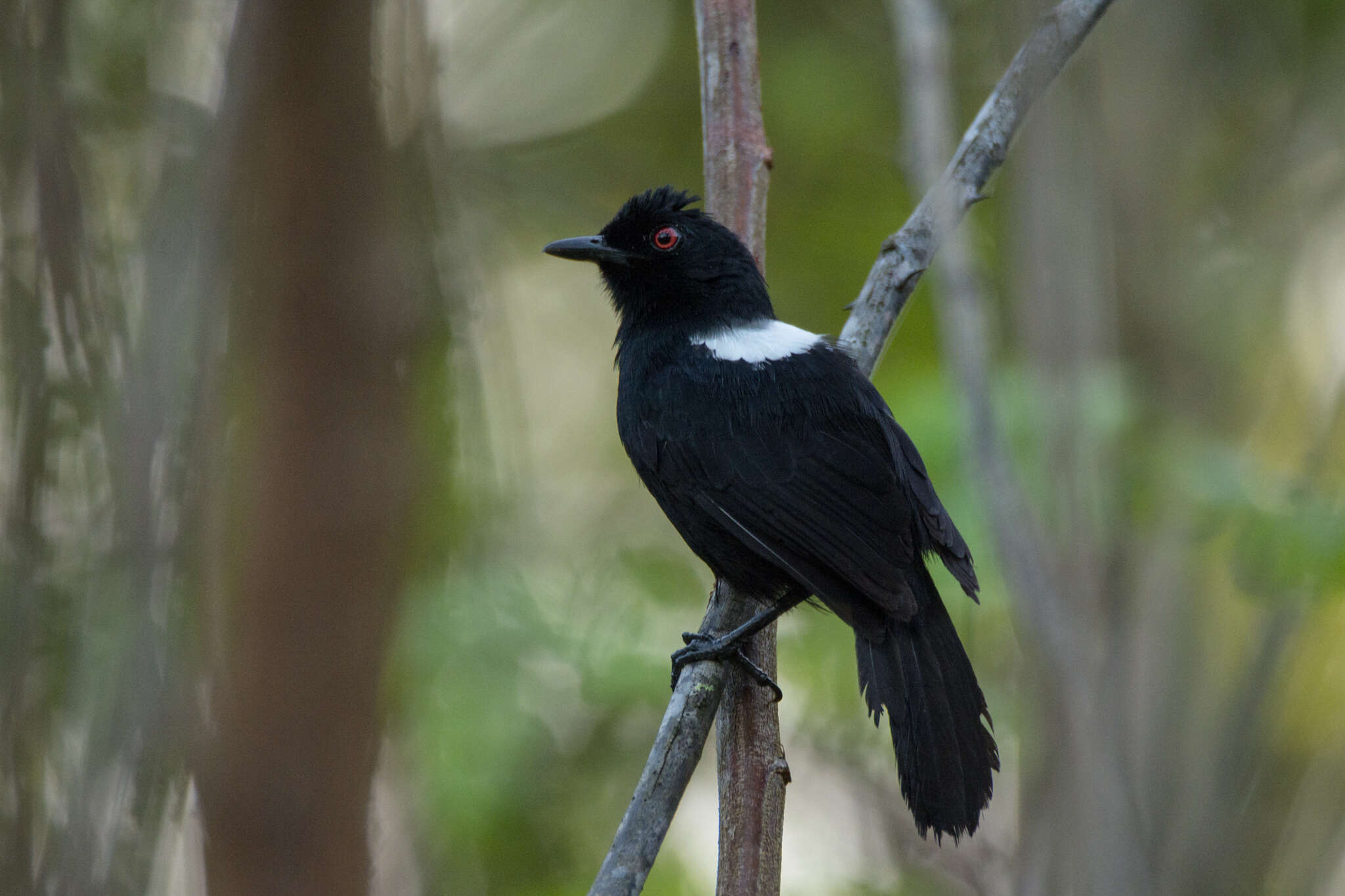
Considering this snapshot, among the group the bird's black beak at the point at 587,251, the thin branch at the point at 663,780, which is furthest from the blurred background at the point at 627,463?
the thin branch at the point at 663,780

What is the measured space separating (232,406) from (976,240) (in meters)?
3.14

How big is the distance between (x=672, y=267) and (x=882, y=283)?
2.89ft

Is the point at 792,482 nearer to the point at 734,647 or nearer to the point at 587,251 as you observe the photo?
the point at 734,647

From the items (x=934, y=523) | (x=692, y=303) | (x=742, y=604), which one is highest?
(x=692, y=303)

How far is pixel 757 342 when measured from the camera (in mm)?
3543

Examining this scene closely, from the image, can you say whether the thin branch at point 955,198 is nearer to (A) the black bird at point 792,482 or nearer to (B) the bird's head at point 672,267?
(A) the black bird at point 792,482

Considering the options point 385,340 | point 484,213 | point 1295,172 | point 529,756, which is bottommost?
point 529,756

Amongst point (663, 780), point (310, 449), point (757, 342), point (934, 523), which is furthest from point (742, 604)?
point (310, 449)

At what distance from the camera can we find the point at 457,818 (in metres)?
4.07

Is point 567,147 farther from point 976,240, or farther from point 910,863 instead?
point 910,863

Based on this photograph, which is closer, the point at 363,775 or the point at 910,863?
the point at 363,775

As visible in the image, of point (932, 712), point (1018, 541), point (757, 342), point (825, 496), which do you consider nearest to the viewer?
point (1018, 541)

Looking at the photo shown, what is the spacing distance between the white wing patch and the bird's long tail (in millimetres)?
811

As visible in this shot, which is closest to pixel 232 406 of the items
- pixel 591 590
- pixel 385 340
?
pixel 385 340
